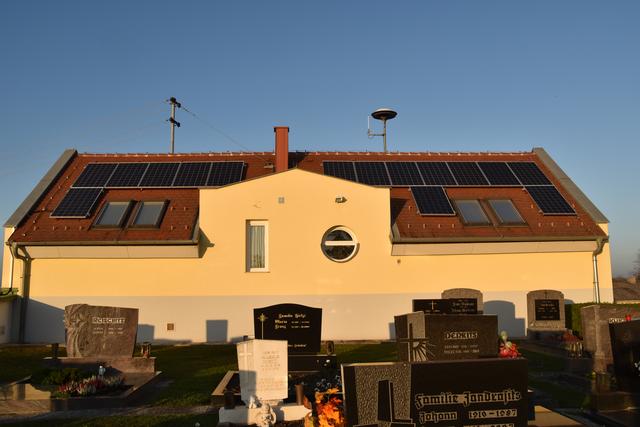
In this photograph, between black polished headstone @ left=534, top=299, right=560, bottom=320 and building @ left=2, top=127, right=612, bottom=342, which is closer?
black polished headstone @ left=534, top=299, right=560, bottom=320

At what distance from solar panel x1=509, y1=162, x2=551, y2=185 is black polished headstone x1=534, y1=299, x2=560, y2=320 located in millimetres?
6047

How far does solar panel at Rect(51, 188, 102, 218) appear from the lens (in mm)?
20234

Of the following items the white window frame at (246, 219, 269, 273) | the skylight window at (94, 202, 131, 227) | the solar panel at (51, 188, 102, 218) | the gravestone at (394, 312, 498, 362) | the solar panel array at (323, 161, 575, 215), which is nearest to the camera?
the gravestone at (394, 312, 498, 362)

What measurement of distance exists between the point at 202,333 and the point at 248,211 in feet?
15.7

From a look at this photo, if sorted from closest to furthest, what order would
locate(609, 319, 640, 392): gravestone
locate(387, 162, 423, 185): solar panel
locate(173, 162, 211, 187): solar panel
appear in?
locate(609, 319, 640, 392): gravestone
locate(173, 162, 211, 187): solar panel
locate(387, 162, 423, 185): solar panel

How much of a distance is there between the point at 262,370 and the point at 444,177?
1567 cm

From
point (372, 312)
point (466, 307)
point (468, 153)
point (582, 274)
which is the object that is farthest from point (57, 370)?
point (468, 153)

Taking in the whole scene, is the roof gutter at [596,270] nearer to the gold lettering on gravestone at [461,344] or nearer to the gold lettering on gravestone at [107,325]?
the gold lettering on gravestone at [461,344]

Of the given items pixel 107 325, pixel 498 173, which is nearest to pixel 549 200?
pixel 498 173

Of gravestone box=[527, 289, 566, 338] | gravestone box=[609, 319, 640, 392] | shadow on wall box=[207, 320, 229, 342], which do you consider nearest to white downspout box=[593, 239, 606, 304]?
gravestone box=[527, 289, 566, 338]

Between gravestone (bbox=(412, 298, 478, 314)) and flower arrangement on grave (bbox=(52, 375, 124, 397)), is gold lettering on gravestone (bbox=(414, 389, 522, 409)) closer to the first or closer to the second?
flower arrangement on grave (bbox=(52, 375, 124, 397))

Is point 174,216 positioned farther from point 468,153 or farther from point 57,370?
point 468,153

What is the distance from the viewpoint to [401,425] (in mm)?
6207

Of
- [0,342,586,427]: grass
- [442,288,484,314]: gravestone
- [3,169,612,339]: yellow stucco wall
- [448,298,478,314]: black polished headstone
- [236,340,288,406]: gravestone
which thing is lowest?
[0,342,586,427]: grass
